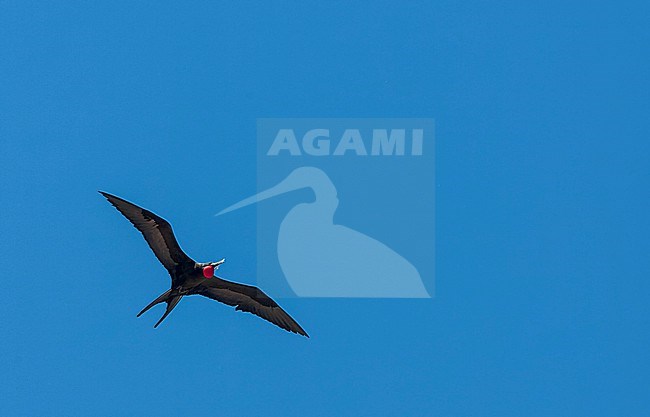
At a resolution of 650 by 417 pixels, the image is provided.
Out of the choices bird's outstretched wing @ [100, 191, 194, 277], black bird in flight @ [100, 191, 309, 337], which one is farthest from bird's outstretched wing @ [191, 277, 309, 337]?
bird's outstretched wing @ [100, 191, 194, 277]

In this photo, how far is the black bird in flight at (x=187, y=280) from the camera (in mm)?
10562

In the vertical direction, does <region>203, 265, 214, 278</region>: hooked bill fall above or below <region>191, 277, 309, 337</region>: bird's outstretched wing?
above

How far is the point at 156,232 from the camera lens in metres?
10.7

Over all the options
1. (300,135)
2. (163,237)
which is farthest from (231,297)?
(300,135)

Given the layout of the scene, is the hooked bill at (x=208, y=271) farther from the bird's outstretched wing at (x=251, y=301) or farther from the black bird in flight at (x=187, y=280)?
the bird's outstretched wing at (x=251, y=301)

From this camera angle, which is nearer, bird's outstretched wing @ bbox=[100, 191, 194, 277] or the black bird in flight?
bird's outstretched wing @ bbox=[100, 191, 194, 277]

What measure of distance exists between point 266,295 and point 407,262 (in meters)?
1.83

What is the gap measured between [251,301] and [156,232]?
1.30m

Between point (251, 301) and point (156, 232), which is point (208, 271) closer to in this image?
point (156, 232)

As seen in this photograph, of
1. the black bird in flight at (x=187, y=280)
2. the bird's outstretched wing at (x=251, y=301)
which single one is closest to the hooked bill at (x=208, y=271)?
the black bird in flight at (x=187, y=280)

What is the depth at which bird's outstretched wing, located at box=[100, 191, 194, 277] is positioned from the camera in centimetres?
1045

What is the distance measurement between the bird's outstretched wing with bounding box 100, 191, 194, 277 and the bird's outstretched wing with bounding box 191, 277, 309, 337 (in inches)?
22.9

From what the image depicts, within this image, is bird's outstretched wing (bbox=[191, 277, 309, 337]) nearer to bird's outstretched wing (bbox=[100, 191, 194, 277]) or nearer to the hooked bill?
the hooked bill

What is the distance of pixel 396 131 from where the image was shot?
40.4 feet
